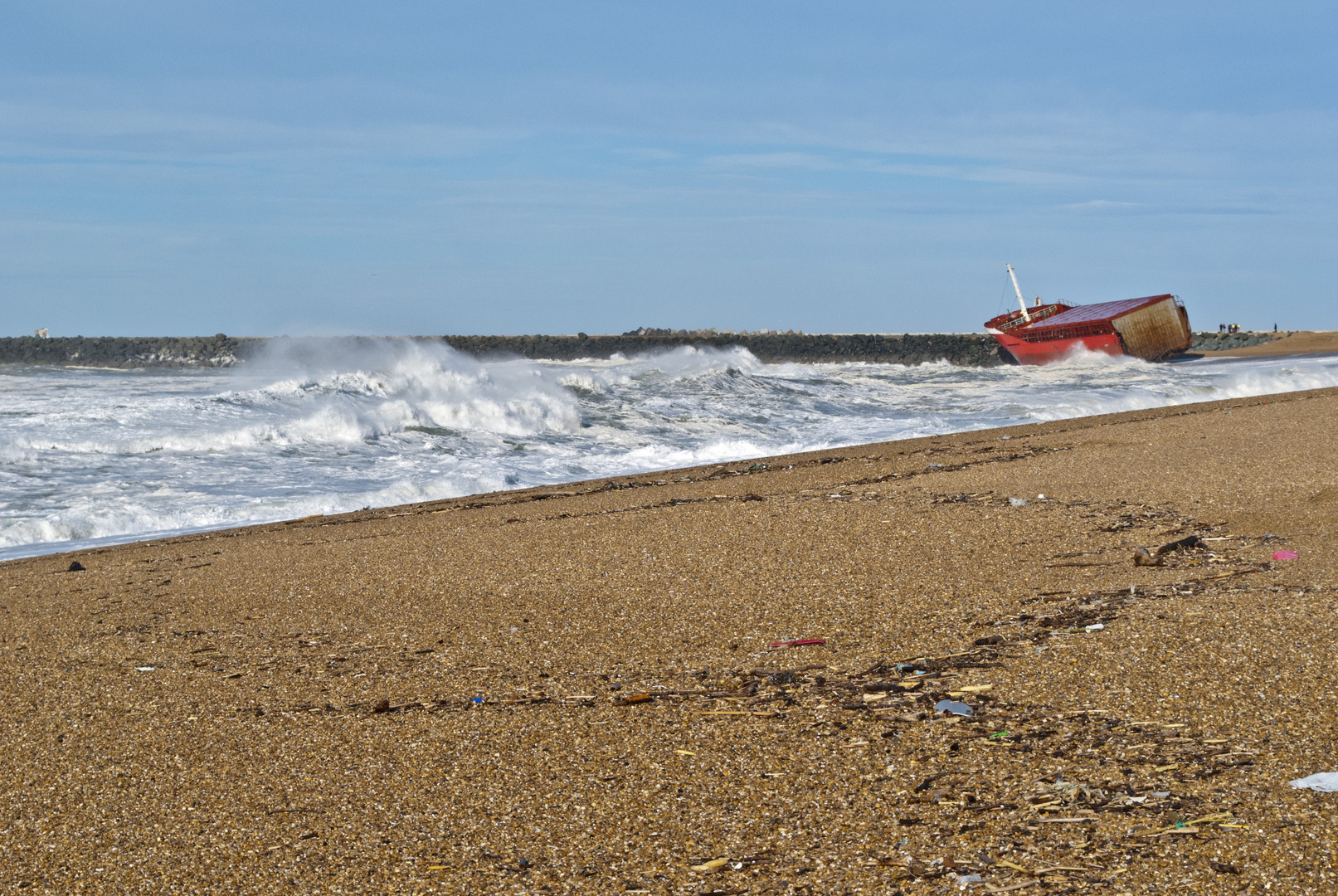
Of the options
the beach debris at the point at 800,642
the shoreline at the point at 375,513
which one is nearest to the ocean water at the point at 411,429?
the shoreline at the point at 375,513

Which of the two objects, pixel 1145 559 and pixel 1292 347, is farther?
pixel 1292 347

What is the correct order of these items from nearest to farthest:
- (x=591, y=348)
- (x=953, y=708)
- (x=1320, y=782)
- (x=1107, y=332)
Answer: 1. (x=1320, y=782)
2. (x=953, y=708)
3. (x=1107, y=332)
4. (x=591, y=348)

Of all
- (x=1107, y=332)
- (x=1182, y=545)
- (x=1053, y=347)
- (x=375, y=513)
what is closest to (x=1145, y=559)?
(x=1182, y=545)

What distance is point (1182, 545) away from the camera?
555 cm

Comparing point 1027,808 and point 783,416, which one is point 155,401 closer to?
point 783,416

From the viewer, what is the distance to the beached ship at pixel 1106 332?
4256cm

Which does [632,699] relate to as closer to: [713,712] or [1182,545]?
[713,712]

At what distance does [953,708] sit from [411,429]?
15.7 m

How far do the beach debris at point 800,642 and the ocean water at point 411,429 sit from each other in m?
7.65

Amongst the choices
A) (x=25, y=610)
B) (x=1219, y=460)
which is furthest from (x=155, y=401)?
(x=1219, y=460)

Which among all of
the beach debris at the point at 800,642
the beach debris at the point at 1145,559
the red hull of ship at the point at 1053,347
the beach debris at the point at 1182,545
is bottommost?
the beach debris at the point at 800,642

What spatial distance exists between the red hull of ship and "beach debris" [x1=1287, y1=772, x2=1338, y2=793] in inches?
1703

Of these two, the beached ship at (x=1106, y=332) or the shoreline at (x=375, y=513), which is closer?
the shoreline at (x=375, y=513)

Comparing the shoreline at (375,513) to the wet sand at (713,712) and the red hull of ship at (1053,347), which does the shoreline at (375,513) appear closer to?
the wet sand at (713,712)
